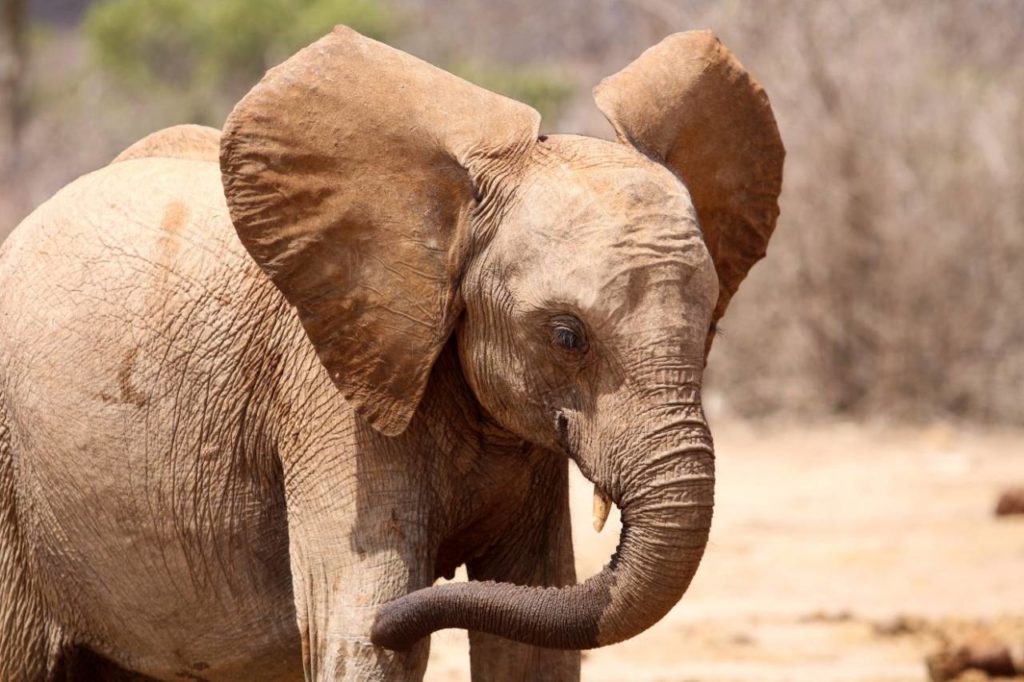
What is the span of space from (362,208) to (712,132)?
0.79 metres

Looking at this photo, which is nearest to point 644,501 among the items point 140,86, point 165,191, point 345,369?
point 345,369

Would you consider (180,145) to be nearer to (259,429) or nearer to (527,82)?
(259,429)

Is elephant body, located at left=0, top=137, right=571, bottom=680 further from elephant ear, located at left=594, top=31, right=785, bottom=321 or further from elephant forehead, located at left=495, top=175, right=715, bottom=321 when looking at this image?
elephant ear, located at left=594, top=31, right=785, bottom=321

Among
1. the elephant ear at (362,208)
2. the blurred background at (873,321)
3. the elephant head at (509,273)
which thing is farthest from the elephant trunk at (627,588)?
the blurred background at (873,321)

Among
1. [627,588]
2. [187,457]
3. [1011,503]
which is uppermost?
[1011,503]

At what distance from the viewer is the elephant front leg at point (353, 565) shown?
13.0 ft

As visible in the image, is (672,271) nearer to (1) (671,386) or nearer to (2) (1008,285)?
(1) (671,386)

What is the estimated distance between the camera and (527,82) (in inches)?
788

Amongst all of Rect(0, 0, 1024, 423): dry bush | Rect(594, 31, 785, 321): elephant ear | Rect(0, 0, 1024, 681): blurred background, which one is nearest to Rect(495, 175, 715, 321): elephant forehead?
Rect(594, 31, 785, 321): elephant ear

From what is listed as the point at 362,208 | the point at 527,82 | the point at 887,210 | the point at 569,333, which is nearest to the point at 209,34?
the point at 527,82

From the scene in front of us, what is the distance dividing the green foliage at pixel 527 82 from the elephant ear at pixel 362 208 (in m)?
12.6

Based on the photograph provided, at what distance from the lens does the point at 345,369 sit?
3.99 metres

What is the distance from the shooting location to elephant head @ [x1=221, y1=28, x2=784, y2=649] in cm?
373

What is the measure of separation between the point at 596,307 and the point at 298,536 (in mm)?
794
